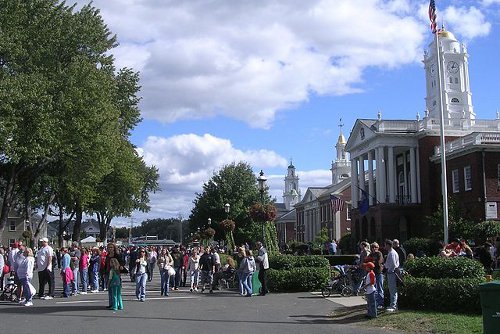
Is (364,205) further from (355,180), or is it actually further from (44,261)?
(44,261)

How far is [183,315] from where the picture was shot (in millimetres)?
16047

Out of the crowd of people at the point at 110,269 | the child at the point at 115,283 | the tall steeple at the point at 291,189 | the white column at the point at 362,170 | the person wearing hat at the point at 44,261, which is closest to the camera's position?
the child at the point at 115,283

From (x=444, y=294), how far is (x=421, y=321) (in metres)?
1.47

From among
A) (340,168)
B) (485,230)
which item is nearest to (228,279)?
(485,230)

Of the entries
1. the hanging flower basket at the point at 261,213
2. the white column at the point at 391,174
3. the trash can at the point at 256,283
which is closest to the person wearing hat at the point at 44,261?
the trash can at the point at 256,283

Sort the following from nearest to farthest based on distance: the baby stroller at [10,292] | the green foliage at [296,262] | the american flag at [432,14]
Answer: the baby stroller at [10,292] → the green foliage at [296,262] → the american flag at [432,14]

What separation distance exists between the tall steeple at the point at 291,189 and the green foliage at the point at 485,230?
121766 mm

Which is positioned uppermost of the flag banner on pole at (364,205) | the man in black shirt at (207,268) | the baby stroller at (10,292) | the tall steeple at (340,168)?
the tall steeple at (340,168)

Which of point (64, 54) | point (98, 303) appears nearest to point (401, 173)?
point (64, 54)

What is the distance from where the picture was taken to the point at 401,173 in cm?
6331

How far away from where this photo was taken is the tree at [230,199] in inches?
2859

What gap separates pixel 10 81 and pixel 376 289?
794 inches

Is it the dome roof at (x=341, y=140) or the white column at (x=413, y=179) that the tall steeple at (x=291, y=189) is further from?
the white column at (x=413, y=179)

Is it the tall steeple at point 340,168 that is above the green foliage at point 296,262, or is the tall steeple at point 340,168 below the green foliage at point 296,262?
above
